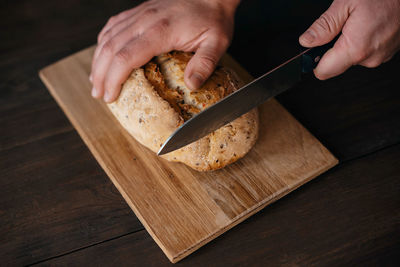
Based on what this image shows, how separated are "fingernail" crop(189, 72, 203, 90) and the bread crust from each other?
3 centimetres

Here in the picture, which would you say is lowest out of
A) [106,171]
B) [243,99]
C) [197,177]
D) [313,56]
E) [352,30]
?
[106,171]

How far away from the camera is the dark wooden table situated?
1.10m

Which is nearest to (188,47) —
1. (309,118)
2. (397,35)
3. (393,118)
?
(309,118)

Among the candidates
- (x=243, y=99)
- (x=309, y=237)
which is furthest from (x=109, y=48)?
(x=309, y=237)

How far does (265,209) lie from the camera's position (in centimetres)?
118

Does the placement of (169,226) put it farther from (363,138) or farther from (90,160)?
(363,138)

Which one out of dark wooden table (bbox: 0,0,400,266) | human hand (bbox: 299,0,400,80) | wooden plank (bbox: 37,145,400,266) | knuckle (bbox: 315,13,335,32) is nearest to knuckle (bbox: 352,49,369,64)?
human hand (bbox: 299,0,400,80)

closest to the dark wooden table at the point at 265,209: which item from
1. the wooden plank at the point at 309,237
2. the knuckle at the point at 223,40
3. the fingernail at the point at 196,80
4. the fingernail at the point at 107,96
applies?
the wooden plank at the point at 309,237

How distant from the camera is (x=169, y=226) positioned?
3.66 feet

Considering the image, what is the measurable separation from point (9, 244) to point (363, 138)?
1.22 m

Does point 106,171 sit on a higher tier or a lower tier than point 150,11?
lower

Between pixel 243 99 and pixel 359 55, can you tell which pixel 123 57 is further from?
pixel 359 55

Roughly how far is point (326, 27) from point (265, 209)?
1.93ft

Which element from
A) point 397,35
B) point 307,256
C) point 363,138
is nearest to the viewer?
point 307,256
